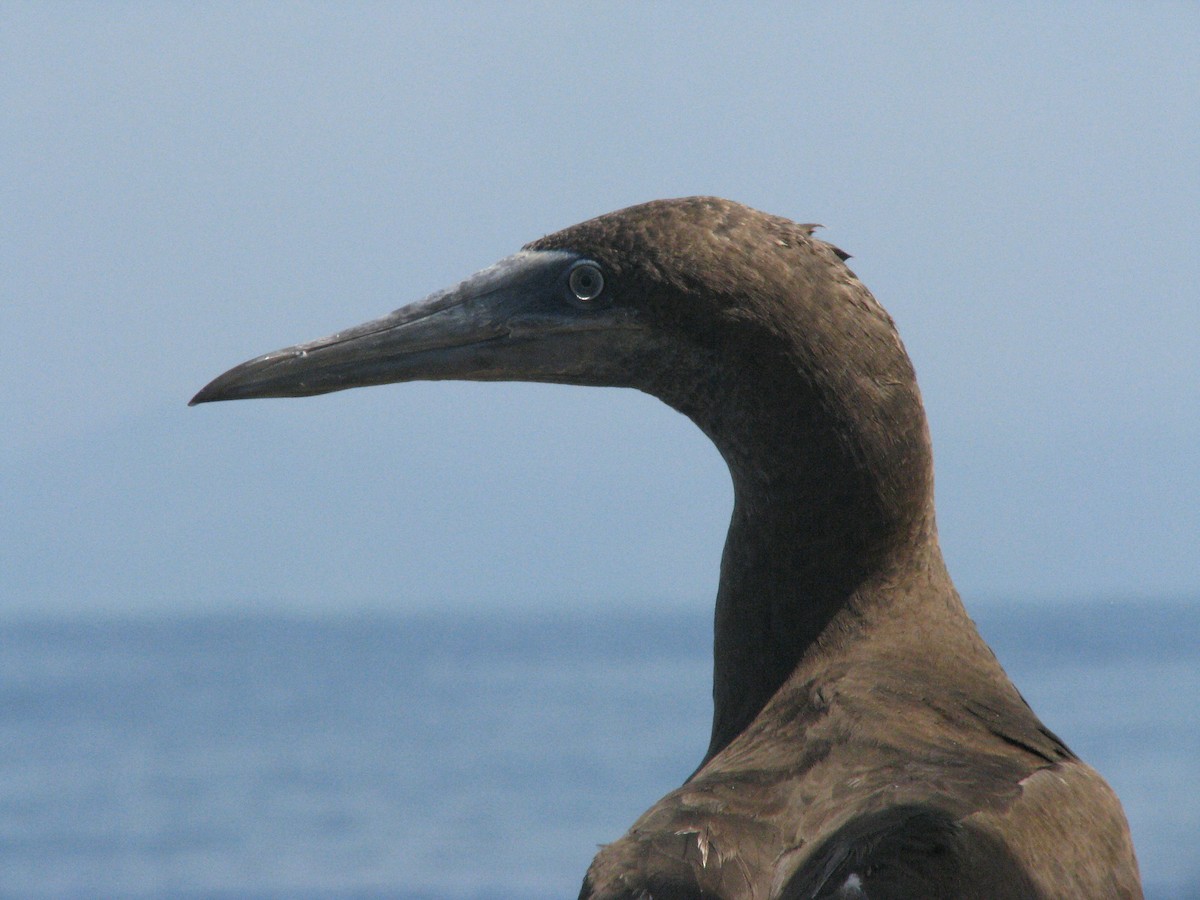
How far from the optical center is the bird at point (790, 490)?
3379mm

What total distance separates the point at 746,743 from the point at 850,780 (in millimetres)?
393

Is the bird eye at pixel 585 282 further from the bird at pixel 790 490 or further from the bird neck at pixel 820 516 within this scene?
the bird neck at pixel 820 516

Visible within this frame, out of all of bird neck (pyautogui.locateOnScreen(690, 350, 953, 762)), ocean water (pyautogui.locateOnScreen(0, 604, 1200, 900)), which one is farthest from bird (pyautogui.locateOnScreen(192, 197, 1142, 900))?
ocean water (pyautogui.locateOnScreen(0, 604, 1200, 900))

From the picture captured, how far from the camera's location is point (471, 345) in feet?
13.5

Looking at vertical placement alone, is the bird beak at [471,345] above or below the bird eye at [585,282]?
below

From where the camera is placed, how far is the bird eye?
13.1 ft

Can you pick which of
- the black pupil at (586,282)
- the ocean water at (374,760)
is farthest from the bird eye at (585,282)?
the ocean water at (374,760)

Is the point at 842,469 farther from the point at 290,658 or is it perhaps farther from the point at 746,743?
the point at 290,658

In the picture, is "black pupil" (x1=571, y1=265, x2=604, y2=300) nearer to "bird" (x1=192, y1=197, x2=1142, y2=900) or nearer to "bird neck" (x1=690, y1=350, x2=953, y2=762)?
"bird" (x1=192, y1=197, x2=1142, y2=900)

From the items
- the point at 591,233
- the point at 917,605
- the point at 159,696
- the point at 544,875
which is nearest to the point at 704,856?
the point at 917,605

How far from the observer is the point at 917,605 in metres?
3.91

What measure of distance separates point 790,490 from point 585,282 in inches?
25.9

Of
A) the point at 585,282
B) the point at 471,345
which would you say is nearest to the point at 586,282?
the point at 585,282

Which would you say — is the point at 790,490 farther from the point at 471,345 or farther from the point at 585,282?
the point at 471,345
